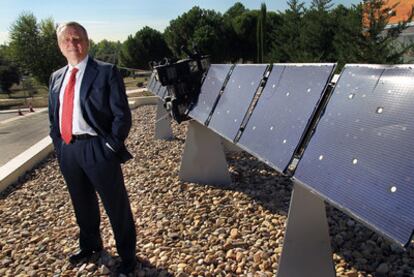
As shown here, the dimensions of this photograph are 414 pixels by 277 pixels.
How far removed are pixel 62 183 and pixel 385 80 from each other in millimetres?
6173

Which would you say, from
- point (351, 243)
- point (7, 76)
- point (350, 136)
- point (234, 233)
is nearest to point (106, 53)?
point (7, 76)

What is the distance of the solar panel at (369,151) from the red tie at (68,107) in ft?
6.68

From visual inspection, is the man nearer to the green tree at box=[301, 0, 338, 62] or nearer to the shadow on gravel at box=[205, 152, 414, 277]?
the shadow on gravel at box=[205, 152, 414, 277]

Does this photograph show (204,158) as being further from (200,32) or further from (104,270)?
(200,32)

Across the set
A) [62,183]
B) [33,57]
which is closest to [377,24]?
[62,183]

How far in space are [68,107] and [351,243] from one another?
2.95 meters

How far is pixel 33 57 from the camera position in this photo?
171 feet

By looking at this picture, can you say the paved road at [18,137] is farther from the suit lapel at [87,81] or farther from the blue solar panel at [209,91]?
the suit lapel at [87,81]

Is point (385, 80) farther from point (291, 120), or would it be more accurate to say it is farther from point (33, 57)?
point (33, 57)

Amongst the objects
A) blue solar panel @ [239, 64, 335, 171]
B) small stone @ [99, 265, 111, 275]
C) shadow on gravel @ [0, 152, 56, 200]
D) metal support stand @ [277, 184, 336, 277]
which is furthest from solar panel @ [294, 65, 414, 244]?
shadow on gravel @ [0, 152, 56, 200]

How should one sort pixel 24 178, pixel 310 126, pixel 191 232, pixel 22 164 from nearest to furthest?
pixel 310 126 → pixel 191 232 → pixel 24 178 → pixel 22 164

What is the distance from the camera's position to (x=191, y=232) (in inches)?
177

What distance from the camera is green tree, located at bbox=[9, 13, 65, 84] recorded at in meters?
52.0

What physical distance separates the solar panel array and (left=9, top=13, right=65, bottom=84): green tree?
5332cm
